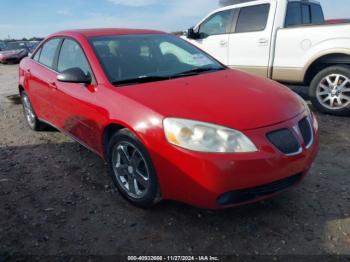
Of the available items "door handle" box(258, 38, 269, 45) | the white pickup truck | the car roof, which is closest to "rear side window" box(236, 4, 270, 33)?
the white pickup truck

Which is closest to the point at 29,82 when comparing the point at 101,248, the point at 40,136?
the point at 40,136

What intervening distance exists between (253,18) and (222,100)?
4208 mm

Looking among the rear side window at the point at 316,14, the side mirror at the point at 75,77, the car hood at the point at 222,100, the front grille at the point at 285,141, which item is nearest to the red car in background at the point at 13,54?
the rear side window at the point at 316,14

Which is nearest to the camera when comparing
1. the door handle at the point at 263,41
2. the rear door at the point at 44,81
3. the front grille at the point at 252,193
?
the front grille at the point at 252,193

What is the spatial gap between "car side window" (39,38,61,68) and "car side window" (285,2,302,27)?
3965 mm

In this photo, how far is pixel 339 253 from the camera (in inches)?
92.1

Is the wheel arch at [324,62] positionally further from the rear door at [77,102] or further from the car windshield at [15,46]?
the car windshield at [15,46]

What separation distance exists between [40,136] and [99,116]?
92.8 inches

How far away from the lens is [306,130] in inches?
108

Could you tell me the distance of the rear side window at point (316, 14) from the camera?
6770 mm

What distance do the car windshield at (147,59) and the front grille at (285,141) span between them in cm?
124

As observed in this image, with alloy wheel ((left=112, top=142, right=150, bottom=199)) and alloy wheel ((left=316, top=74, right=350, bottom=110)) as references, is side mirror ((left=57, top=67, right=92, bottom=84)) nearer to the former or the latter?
alloy wheel ((left=112, top=142, right=150, bottom=199))

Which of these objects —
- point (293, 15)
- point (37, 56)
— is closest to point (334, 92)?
point (293, 15)

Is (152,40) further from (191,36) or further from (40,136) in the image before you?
(191,36)
